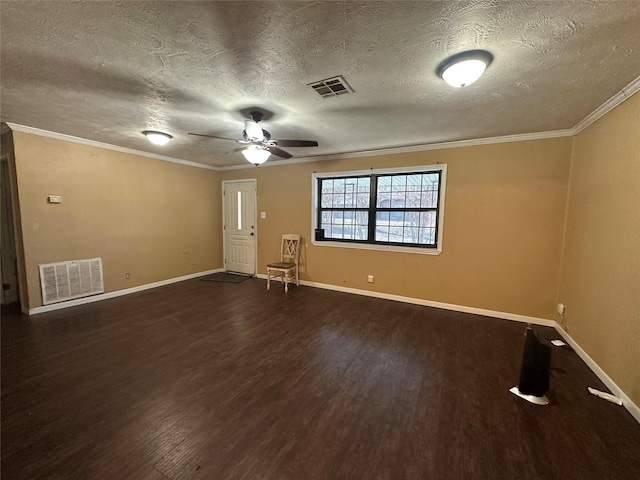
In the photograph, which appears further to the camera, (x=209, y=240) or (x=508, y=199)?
(x=209, y=240)

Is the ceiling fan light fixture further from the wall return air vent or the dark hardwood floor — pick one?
the wall return air vent

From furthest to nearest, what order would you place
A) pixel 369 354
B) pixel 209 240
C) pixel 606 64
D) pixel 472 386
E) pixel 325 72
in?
pixel 209 240 < pixel 369 354 < pixel 472 386 < pixel 325 72 < pixel 606 64

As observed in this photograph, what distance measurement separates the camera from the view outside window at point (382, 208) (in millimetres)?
4090

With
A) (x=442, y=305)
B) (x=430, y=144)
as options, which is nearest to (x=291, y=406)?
(x=442, y=305)

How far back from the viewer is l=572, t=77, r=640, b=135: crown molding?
2.02 metres

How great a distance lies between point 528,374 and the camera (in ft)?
6.68

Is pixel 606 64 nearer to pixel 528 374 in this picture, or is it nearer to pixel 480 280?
pixel 528 374

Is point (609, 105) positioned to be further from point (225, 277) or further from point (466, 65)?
point (225, 277)

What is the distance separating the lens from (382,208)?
4.42m

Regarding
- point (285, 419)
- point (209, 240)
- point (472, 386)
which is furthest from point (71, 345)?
point (472, 386)

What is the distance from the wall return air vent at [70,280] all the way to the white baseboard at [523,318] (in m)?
2.77

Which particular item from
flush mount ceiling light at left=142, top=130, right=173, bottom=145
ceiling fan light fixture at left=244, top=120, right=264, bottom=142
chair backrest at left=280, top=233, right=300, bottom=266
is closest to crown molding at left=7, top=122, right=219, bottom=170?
flush mount ceiling light at left=142, top=130, right=173, bottom=145

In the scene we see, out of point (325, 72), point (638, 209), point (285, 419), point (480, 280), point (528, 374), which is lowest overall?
point (285, 419)

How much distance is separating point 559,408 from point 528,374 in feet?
0.91
